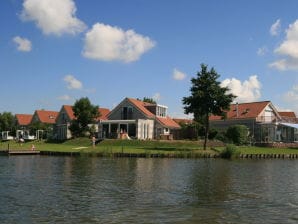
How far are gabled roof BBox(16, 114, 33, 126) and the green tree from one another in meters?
41.3

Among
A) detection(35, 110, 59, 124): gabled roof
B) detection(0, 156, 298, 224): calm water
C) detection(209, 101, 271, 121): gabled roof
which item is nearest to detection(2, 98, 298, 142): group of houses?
detection(209, 101, 271, 121): gabled roof

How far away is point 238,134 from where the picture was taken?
70500 millimetres

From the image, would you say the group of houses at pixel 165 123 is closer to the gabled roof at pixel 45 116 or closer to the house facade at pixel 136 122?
→ the house facade at pixel 136 122

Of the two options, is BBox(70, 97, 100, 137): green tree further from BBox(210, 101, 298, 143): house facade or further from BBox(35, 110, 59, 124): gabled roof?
BBox(35, 110, 59, 124): gabled roof

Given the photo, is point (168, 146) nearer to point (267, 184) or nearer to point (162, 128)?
point (162, 128)

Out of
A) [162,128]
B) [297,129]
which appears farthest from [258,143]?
[162,128]

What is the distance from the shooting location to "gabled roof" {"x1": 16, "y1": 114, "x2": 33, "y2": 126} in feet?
→ 397

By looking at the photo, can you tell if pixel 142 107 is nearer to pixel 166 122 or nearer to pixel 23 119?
pixel 166 122

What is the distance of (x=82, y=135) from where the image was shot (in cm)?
8381

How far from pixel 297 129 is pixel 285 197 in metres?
59.8

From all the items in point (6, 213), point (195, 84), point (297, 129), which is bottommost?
point (6, 213)

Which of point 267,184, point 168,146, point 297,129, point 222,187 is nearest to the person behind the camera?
point 222,187

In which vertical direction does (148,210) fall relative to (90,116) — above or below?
below

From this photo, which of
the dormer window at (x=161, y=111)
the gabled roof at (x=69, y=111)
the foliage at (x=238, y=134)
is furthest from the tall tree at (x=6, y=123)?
the foliage at (x=238, y=134)
